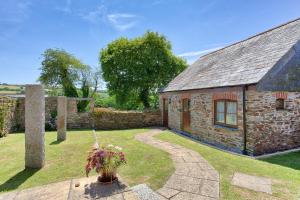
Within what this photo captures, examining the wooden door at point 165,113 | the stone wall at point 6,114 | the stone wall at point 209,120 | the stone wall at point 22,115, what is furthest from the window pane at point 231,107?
the stone wall at point 6,114

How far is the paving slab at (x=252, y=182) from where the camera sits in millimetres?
4258

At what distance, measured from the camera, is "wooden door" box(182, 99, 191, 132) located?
39.6ft

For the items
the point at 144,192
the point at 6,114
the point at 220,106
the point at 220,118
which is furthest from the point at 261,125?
the point at 6,114

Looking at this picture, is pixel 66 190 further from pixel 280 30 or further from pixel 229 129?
pixel 280 30

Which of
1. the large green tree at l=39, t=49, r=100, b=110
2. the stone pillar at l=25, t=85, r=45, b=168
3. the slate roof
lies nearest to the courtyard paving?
the stone pillar at l=25, t=85, r=45, b=168

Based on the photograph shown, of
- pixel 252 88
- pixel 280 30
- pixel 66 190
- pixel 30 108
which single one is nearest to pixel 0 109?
pixel 30 108

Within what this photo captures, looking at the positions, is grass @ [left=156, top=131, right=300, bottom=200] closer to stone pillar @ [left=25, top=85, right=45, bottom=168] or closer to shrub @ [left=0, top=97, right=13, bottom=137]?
stone pillar @ [left=25, top=85, right=45, bottom=168]

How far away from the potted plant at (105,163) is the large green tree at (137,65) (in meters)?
18.7

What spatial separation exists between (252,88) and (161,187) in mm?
5457

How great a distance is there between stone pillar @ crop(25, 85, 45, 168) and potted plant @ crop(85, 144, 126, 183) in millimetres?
2346

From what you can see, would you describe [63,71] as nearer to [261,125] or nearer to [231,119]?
[231,119]

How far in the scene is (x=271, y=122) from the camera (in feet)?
25.2

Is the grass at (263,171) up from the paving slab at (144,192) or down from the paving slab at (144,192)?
down

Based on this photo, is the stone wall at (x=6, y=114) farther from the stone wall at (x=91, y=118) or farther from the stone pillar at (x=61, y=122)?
the stone pillar at (x=61, y=122)
